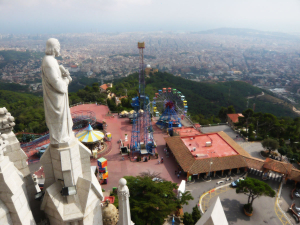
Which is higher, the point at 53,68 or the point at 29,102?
the point at 53,68

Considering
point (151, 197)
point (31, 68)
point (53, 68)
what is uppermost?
point (53, 68)

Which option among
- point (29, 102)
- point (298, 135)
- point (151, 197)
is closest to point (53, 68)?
point (151, 197)

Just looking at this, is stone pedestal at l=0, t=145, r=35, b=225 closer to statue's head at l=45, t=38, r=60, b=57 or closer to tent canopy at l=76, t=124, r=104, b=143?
statue's head at l=45, t=38, r=60, b=57

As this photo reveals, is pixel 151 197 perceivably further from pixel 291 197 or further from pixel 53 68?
pixel 291 197

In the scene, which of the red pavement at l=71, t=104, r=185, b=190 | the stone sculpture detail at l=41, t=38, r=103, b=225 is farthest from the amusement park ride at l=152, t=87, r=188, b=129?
the stone sculpture detail at l=41, t=38, r=103, b=225

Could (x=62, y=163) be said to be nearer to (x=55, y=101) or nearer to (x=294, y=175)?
(x=55, y=101)

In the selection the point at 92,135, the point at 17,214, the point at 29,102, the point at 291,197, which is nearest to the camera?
the point at 17,214

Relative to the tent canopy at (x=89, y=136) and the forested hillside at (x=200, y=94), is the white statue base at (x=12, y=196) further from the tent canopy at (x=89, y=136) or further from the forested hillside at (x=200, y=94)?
the forested hillside at (x=200, y=94)

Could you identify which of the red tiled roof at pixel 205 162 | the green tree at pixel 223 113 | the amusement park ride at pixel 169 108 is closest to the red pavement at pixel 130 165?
the red tiled roof at pixel 205 162
